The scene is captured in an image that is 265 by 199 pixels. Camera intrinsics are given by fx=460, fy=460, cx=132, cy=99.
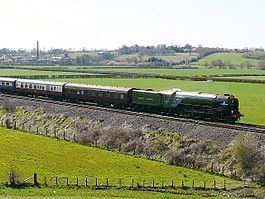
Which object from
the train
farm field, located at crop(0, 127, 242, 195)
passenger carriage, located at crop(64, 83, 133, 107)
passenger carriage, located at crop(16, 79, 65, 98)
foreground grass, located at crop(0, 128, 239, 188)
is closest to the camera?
foreground grass, located at crop(0, 128, 239, 188)

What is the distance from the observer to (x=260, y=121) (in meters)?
57.2

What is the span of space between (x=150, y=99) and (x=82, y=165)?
17450 millimetres

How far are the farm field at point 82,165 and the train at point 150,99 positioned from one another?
10600 millimetres

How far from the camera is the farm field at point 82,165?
Result: 40.0m

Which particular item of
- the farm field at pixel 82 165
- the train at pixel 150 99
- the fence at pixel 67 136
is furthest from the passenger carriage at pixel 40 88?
the farm field at pixel 82 165

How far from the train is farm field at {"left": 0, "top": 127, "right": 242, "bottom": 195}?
34.8 ft

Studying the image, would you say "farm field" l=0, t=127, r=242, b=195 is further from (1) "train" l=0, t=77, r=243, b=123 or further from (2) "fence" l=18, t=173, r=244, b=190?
(1) "train" l=0, t=77, r=243, b=123

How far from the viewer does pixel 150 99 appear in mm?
58562

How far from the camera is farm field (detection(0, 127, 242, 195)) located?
4003cm

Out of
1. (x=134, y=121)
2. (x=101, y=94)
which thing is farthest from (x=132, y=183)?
(x=101, y=94)

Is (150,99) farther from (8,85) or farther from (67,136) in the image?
(8,85)

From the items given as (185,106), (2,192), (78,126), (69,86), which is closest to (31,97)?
(69,86)

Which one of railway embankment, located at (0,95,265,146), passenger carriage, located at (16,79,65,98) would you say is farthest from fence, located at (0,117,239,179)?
passenger carriage, located at (16,79,65,98)

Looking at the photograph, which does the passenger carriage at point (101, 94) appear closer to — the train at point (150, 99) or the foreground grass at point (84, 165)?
the train at point (150, 99)
